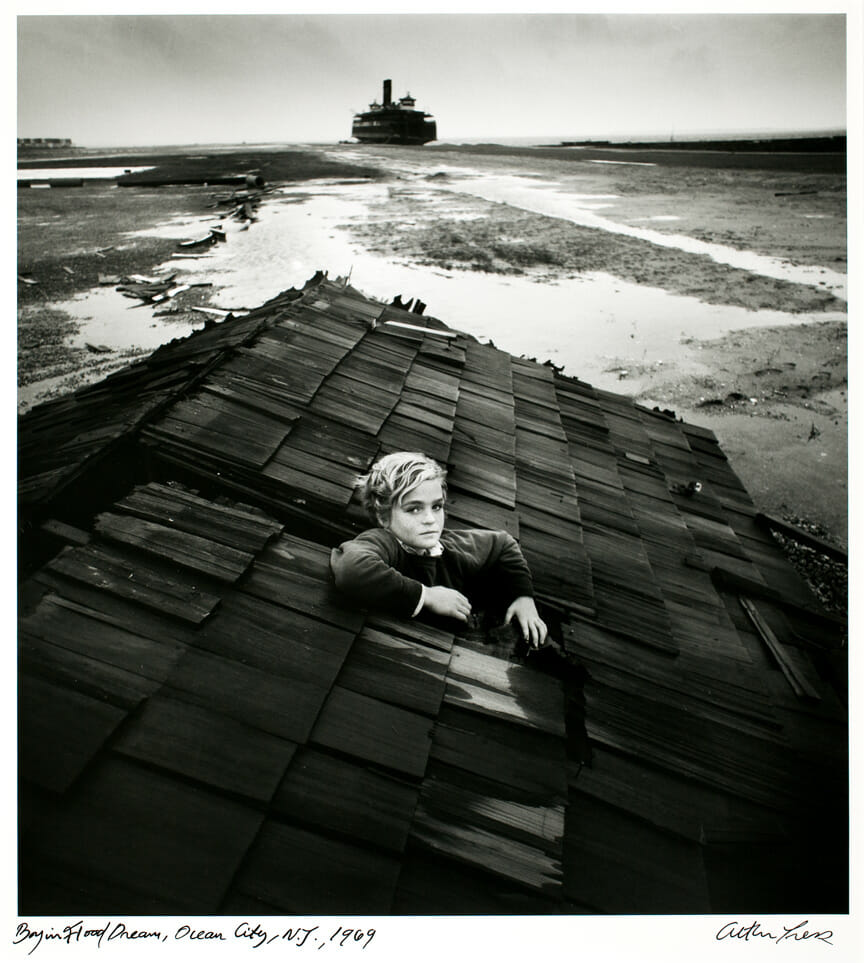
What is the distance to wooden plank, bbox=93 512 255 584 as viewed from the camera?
166 cm

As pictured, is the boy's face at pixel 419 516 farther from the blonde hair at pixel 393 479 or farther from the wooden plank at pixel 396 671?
the wooden plank at pixel 396 671

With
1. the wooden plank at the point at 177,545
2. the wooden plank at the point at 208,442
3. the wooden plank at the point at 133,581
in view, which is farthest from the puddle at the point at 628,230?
the wooden plank at the point at 133,581

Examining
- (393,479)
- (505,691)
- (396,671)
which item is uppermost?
(393,479)

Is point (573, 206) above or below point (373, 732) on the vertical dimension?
above

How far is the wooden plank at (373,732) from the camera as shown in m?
1.44

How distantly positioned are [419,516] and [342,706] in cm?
69

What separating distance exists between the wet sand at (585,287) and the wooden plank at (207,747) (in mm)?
4162

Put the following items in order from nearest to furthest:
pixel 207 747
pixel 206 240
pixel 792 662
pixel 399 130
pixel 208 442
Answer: pixel 207 747 → pixel 208 442 → pixel 792 662 → pixel 206 240 → pixel 399 130

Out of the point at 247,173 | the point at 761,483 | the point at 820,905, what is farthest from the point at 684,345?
the point at 247,173

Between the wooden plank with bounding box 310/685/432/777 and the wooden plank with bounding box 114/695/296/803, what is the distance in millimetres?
119

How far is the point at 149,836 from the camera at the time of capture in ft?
3.95

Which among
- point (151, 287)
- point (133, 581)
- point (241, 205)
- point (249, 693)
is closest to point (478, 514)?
point (249, 693)
